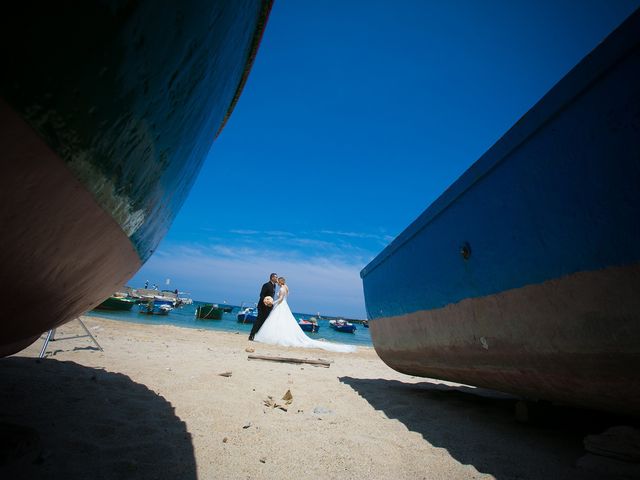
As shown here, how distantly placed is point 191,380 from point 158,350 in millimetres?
2400

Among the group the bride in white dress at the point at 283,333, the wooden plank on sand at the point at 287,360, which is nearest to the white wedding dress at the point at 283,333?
the bride in white dress at the point at 283,333

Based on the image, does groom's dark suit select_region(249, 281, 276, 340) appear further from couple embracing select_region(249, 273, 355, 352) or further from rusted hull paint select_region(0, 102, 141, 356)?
rusted hull paint select_region(0, 102, 141, 356)

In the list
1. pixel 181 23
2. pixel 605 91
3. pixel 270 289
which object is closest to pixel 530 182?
pixel 605 91

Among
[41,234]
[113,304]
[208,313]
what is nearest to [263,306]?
[41,234]

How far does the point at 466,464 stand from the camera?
183 cm

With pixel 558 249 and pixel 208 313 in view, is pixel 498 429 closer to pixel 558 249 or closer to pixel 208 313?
pixel 558 249

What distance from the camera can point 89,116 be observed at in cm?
79

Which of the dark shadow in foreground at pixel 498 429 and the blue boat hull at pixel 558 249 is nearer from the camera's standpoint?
the blue boat hull at pixel 558 249

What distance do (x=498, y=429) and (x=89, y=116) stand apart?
306cm

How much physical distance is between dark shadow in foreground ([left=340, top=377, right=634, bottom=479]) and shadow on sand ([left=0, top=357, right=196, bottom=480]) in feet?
5.41

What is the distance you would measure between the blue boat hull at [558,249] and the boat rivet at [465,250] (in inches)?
0.6

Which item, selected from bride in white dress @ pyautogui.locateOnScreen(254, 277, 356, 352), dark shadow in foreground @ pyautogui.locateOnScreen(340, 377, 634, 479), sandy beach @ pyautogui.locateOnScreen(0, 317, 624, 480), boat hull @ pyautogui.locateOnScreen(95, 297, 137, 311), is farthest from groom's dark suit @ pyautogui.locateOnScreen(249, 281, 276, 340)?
boat hull @ pyautogui.locateOnScreen(95, 297, 137, 311)

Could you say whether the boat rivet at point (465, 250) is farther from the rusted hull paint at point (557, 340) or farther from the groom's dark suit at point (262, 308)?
the groom's dark suit at point (262, 308)

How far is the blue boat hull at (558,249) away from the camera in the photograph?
4.53 ft
